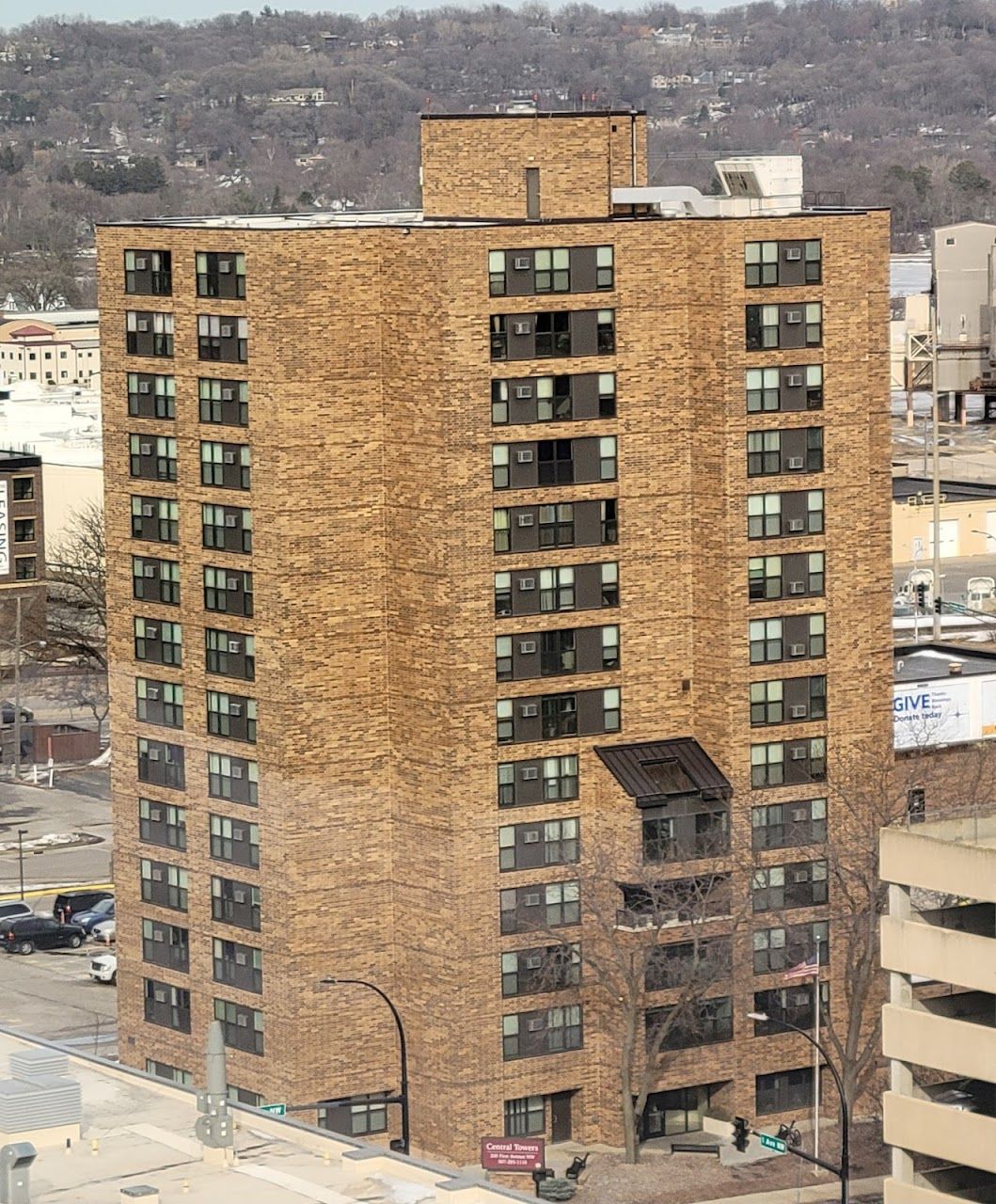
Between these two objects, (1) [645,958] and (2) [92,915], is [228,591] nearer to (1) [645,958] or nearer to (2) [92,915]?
(1) [645,958]

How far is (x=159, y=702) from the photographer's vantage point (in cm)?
9112

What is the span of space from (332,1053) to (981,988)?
1044 inches

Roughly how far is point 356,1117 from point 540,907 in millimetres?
7239

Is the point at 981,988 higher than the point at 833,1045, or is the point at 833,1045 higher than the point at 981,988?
the point at 981,988

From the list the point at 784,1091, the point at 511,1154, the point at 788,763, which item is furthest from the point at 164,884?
the point at 784,1091

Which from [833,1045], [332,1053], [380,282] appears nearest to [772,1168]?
[833,1045]

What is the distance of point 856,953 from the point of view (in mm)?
89875

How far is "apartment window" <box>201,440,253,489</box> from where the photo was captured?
3425 inches

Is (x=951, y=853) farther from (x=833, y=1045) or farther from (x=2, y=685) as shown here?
(x=2, y=685)

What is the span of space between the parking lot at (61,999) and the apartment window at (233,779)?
11658mm

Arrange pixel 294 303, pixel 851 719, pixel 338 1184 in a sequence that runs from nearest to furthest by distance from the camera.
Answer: pixel 338 1184
pixel 294 303
pixel 851 719

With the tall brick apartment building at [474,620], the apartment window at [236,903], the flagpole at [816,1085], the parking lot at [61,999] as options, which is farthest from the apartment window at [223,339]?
the flagpole at [816,1085]

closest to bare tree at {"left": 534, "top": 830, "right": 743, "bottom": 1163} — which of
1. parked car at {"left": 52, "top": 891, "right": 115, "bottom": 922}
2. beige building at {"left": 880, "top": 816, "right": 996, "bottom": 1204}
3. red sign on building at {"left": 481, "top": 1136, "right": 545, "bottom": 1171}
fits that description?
red sign on building at {"left": 481, "top": 1136, "right": 545, "bottom": 1171}

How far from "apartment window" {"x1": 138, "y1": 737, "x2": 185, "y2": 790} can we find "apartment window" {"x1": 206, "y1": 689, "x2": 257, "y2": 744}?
187 cm
